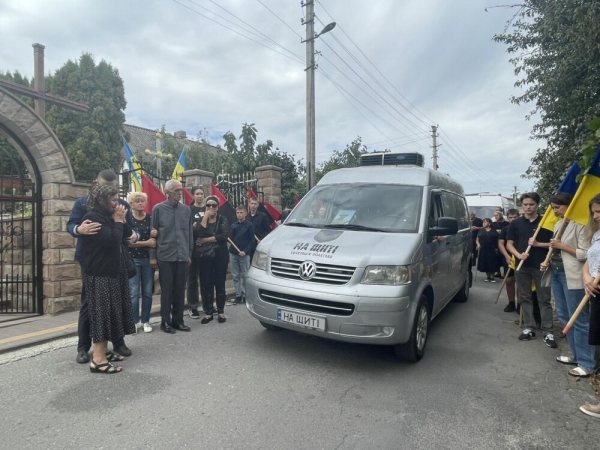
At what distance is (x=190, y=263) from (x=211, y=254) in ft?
1.04

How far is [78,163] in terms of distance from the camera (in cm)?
2381

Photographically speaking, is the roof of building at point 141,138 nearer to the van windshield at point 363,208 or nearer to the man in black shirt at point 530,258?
the van windshield at point 363,208

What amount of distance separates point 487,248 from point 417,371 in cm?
647

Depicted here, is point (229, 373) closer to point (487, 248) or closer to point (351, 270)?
point (351, 270)

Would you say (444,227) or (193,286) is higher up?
(444,227)

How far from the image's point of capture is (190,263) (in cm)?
557

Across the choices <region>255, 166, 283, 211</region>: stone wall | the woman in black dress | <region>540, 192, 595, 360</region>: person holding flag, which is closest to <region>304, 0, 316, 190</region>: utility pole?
<region>255, 166, 283, 211</region>: stone wall

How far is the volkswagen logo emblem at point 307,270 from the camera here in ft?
12.8

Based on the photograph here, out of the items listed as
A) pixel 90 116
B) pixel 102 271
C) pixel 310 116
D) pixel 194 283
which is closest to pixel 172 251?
pixel 194 283

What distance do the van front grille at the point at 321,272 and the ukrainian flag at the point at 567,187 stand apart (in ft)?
9.27

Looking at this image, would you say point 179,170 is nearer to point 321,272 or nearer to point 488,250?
point 488,250

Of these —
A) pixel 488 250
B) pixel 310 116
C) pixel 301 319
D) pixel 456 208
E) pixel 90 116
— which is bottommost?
pixel 301 319

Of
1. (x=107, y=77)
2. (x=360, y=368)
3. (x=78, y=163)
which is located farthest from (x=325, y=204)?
(x=107, y=77)

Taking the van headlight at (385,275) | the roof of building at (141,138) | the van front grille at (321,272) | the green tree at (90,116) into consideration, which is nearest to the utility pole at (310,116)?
the van front grille at (321,272)
